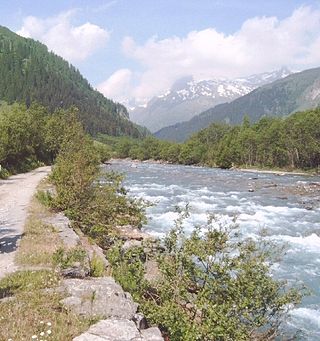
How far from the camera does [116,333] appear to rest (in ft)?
28.7

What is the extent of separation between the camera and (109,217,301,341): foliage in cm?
1074

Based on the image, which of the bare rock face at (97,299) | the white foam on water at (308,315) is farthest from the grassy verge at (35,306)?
the white foam on water at (308,315)

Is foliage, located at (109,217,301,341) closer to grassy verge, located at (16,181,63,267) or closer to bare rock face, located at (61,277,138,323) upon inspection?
bare rock face, located at (61,277,138,323)

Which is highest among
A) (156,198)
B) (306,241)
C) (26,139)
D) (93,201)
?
(26,139)

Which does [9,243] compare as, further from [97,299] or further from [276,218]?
[276,218]

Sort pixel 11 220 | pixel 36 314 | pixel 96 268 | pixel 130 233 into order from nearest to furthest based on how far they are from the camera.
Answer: pixel 36 314
pixel 96 268
pixel 11 220
pixel 130 233

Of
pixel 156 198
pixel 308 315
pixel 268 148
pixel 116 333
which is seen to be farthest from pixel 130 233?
pixel 268 148

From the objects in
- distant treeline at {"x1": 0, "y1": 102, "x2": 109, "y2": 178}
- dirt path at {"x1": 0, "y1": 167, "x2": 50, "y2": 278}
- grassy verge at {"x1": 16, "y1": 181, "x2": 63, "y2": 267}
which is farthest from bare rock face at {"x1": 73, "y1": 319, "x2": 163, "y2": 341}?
distant treeline at {"x1": 0, "y1": 102, "x2": 109, "y2": 178}

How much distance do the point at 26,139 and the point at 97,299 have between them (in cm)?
6358

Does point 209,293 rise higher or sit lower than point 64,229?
lower

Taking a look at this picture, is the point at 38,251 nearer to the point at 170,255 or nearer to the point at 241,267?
the point at 170,255

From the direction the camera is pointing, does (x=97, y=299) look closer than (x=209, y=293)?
Yes

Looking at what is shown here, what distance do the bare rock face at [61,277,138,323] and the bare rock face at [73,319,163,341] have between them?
1.63 feet

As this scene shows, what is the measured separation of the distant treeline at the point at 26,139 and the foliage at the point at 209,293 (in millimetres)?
37213
